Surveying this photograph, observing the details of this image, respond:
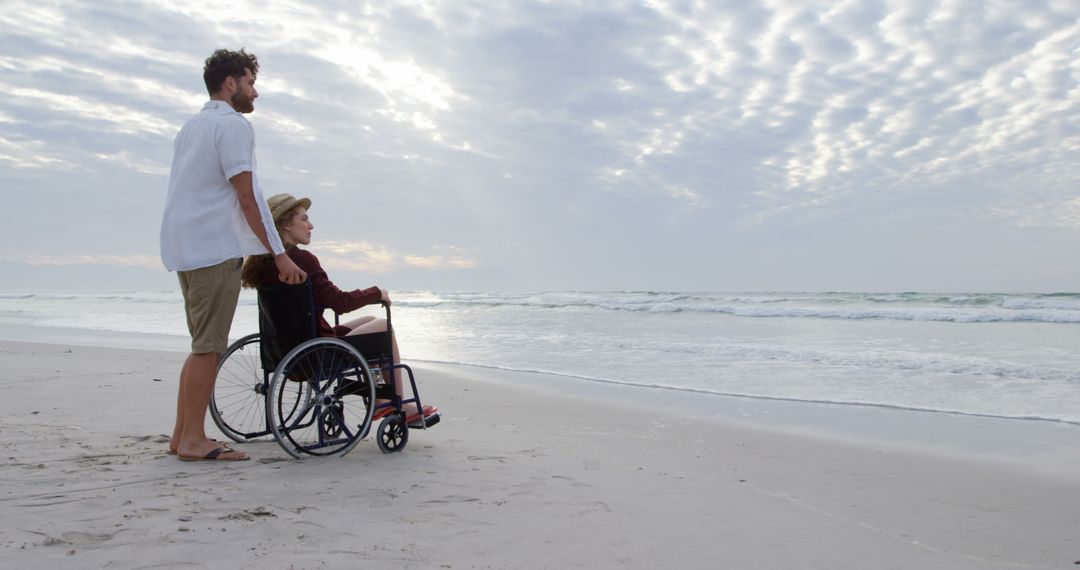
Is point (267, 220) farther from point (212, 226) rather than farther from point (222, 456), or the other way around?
point (222, 456)

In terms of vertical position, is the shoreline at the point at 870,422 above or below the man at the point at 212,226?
below

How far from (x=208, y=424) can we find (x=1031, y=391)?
6.59 metres

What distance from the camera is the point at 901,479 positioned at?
339 centimetres

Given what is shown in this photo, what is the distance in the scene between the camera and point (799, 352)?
881 centimetres

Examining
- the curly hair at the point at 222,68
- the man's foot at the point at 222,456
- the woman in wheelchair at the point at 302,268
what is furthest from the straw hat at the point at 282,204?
the man's foot at the point at 222,456

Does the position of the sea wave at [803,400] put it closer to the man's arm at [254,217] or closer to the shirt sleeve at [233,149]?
the man's arm at [254,217]

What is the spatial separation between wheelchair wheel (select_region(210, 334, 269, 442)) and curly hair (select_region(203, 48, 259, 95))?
1155 millimetres

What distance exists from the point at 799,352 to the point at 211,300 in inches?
298

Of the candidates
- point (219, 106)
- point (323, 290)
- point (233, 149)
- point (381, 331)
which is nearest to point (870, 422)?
point (381, 331)

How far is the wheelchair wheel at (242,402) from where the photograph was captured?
11.4 feet

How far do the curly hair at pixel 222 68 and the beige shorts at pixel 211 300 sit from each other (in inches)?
31.1

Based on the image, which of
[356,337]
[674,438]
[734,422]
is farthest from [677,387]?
[356,337]

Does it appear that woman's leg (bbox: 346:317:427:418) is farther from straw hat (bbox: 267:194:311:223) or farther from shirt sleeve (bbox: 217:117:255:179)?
shirt sleeve (bbox: 217:117:255:179)

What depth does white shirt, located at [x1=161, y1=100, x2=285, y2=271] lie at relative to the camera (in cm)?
291
